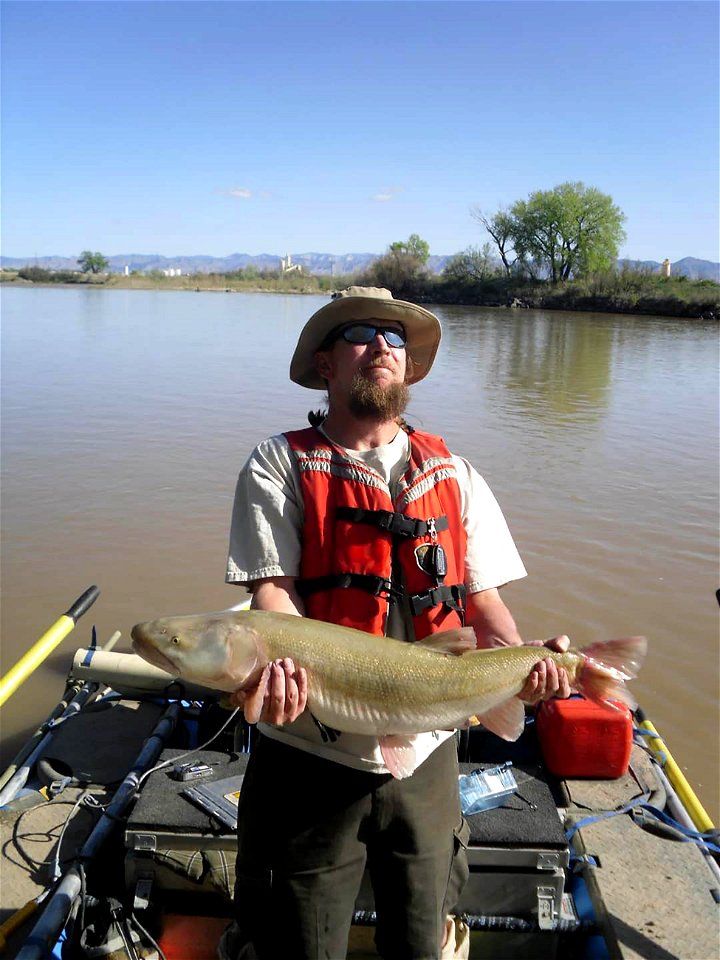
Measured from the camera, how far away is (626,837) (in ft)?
12.4

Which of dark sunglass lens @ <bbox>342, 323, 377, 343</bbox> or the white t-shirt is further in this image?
dark sunglass lens @ <bbox>342, 323, 377, 343</bbox>

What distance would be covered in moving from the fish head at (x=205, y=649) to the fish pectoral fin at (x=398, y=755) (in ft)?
1.61

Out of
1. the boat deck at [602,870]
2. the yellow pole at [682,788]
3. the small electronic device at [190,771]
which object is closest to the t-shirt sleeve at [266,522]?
the small electronic device at [190,771]

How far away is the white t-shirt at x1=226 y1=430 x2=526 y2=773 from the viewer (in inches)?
98.9

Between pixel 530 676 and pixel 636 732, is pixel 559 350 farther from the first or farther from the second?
pixel 530 676

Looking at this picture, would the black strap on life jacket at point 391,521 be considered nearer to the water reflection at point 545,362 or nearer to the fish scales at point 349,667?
the fish scales at point 349,667

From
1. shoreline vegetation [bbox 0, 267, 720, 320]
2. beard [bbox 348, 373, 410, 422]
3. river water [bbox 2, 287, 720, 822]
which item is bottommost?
river water [bbox 2, 287, 720, 822]

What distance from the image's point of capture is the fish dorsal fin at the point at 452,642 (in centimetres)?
258

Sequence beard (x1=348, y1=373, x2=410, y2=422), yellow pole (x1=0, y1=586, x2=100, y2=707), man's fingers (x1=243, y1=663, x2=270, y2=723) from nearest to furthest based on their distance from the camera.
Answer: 1. man's fingers (x1=243, y1=663, x2=270, y2=723)
2. beard (x1=348, y1=373, x2=410, y2=422)
3. yellow pole (x1=0, y1=586, x2=100, y2=707)

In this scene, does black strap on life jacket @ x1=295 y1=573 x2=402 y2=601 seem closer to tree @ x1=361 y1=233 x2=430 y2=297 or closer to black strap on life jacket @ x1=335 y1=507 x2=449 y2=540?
black strap on life jacket @ x1=335 y1=507 x2=449 y2=540

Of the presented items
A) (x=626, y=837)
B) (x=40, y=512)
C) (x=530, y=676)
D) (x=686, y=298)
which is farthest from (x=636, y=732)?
(x=686, y=298)

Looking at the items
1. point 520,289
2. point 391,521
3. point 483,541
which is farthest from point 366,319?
point 520,289

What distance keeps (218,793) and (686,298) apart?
196 ft

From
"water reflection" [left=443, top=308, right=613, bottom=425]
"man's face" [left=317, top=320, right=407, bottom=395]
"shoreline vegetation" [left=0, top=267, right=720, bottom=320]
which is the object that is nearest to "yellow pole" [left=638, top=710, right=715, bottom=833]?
"man's face" [left=317, top=320, right=407, bottom=395]
